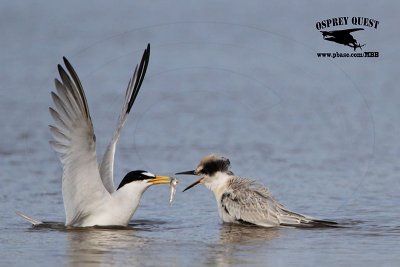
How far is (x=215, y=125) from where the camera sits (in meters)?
14.5

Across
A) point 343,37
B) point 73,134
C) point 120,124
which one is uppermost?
point 343,37

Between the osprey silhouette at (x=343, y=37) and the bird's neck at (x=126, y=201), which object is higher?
the osprey silhouette at (x=343, y=37)

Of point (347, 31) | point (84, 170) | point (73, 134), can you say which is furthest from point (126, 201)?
point (347, 31)

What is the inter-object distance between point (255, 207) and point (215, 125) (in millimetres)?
4399

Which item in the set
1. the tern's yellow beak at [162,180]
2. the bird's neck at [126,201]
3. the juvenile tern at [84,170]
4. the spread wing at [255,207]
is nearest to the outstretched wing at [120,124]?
the juvenile tern at [84,170]

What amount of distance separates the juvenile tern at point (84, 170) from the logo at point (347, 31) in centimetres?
745

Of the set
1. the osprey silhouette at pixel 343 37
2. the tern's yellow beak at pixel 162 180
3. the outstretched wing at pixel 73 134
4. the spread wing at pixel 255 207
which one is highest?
the osprey silhouette at pixel 343 37

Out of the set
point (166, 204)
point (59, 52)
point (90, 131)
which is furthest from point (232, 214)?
point (59, 52)

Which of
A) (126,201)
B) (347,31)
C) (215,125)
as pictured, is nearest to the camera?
(126,201)

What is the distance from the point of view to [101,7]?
23734mm

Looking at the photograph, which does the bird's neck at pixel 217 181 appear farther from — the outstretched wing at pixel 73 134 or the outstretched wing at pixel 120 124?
the outstretched wing at pixel 73 134

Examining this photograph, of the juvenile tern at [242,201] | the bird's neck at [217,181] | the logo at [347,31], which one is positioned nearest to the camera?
the juvenile tern at [242,201]

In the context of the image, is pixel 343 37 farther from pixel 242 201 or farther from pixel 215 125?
pixel 242 201

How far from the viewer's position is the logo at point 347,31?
56.6 feet
